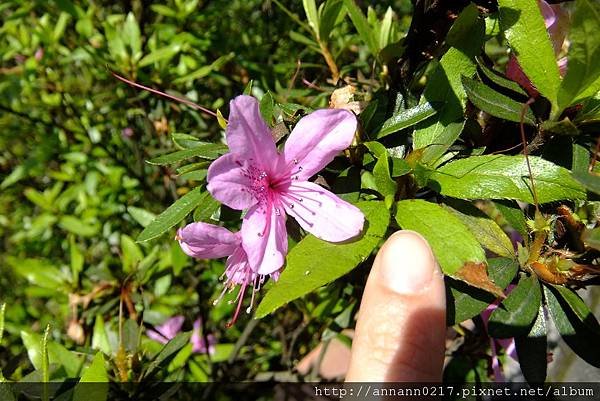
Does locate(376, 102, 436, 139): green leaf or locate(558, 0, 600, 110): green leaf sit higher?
locate(558, 0, 600, 110): green leaf

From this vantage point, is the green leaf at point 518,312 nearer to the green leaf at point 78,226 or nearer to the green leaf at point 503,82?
the green leaf at point 503,82

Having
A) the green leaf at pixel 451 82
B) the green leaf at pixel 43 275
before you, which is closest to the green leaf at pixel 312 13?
the green leaf at pixel 451 82

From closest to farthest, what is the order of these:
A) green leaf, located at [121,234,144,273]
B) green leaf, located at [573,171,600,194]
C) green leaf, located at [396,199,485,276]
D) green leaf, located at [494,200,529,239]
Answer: green leaf, located at [573,171,600,194]
green leaf, located at [396,199,485,276]
green leaf, located at [494,200,529,239]
green leaf, located at [121,234,144,273]

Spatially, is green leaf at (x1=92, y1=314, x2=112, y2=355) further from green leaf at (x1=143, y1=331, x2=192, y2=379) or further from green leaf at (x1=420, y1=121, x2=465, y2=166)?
green leaf at (x1=420, y1=121, x2=465, y2=166)

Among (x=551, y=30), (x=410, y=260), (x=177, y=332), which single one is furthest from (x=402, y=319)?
(x=177, y=332)

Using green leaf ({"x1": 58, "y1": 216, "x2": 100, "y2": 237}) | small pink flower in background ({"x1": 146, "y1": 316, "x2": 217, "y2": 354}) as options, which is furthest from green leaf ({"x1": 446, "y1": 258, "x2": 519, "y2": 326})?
green leaf ({"x1": 58, "y1": 216, "x2": 100, "y2": 237})

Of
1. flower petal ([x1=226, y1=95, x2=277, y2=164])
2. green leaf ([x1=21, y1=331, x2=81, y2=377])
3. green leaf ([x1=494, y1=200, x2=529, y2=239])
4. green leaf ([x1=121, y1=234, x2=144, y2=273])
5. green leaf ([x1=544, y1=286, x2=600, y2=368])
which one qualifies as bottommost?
green leaf ([x1=121, y1=234, x2=144, y2=273])
